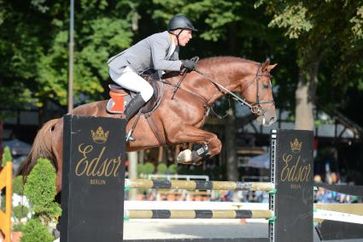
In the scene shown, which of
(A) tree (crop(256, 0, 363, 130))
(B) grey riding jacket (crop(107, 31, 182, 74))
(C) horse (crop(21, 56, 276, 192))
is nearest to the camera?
(B) grey riding jacket (crop(107, 31, 182, 74))

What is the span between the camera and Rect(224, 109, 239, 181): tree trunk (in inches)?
1045

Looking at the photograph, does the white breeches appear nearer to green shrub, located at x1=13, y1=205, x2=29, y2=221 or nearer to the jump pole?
the jump pole

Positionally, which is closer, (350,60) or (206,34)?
(350,60)

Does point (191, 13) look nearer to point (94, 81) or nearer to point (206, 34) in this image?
point (206, 34)

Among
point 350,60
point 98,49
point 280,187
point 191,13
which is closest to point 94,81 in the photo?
point 98,49

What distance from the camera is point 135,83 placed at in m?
8.88

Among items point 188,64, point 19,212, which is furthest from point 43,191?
point 19,212

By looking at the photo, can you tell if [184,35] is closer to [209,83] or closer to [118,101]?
[209,83]

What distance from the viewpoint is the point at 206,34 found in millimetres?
24516

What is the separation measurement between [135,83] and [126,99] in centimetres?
23

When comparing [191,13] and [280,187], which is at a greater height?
[191,13]

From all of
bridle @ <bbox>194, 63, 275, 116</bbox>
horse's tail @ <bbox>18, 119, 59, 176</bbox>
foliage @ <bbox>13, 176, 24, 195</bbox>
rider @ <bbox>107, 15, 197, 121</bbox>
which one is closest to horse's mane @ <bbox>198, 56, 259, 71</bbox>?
bridle @ <bbox>194, 63, 275, 116</bbox>

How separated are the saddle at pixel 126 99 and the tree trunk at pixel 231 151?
57.3ft

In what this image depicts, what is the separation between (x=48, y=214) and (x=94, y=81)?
18.5 m
